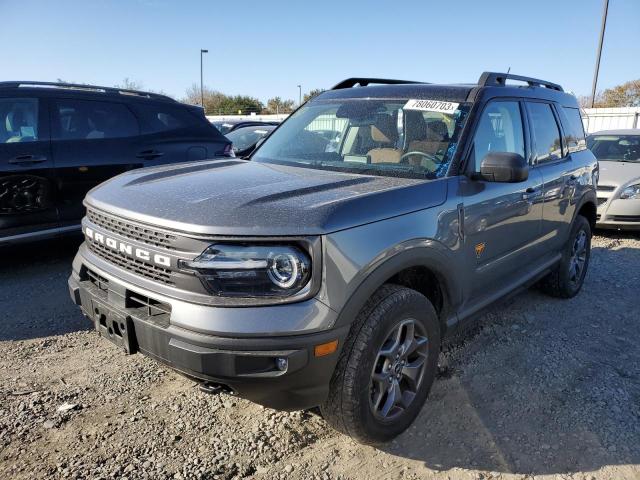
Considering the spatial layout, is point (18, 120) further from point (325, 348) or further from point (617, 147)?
point (617, 147)

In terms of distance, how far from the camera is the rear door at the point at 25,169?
4637 millimetres

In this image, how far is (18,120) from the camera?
4828 mm

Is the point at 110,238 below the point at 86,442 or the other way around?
the other way around

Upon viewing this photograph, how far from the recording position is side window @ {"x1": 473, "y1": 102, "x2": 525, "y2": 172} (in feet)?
10.3

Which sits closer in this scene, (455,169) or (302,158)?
(455,169)

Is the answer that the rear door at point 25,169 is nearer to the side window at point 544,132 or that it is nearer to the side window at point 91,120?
the side window at point 91,120

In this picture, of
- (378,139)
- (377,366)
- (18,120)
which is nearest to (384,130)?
(378,139)

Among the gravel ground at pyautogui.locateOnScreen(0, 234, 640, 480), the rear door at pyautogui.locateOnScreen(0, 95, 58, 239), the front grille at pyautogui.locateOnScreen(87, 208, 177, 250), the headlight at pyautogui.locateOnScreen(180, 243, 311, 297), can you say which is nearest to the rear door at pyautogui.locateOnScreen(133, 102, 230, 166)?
the rear door at pyautogui.locateOnScreen(0, 95, 58, 239)

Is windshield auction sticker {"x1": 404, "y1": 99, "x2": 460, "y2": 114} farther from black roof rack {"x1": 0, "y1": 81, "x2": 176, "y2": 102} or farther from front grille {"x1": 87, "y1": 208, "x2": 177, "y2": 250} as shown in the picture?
black roof rack {"x1": 0, "y1": 81, "x2": 176, "y2": 102}

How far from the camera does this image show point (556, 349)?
3.77 metres

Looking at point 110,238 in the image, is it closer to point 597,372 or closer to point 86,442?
point 86,442

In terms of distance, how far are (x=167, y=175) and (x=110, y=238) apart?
0.64 m

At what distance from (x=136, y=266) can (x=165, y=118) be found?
397 cm

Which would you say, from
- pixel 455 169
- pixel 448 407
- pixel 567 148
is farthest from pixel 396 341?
pixel 567 148
